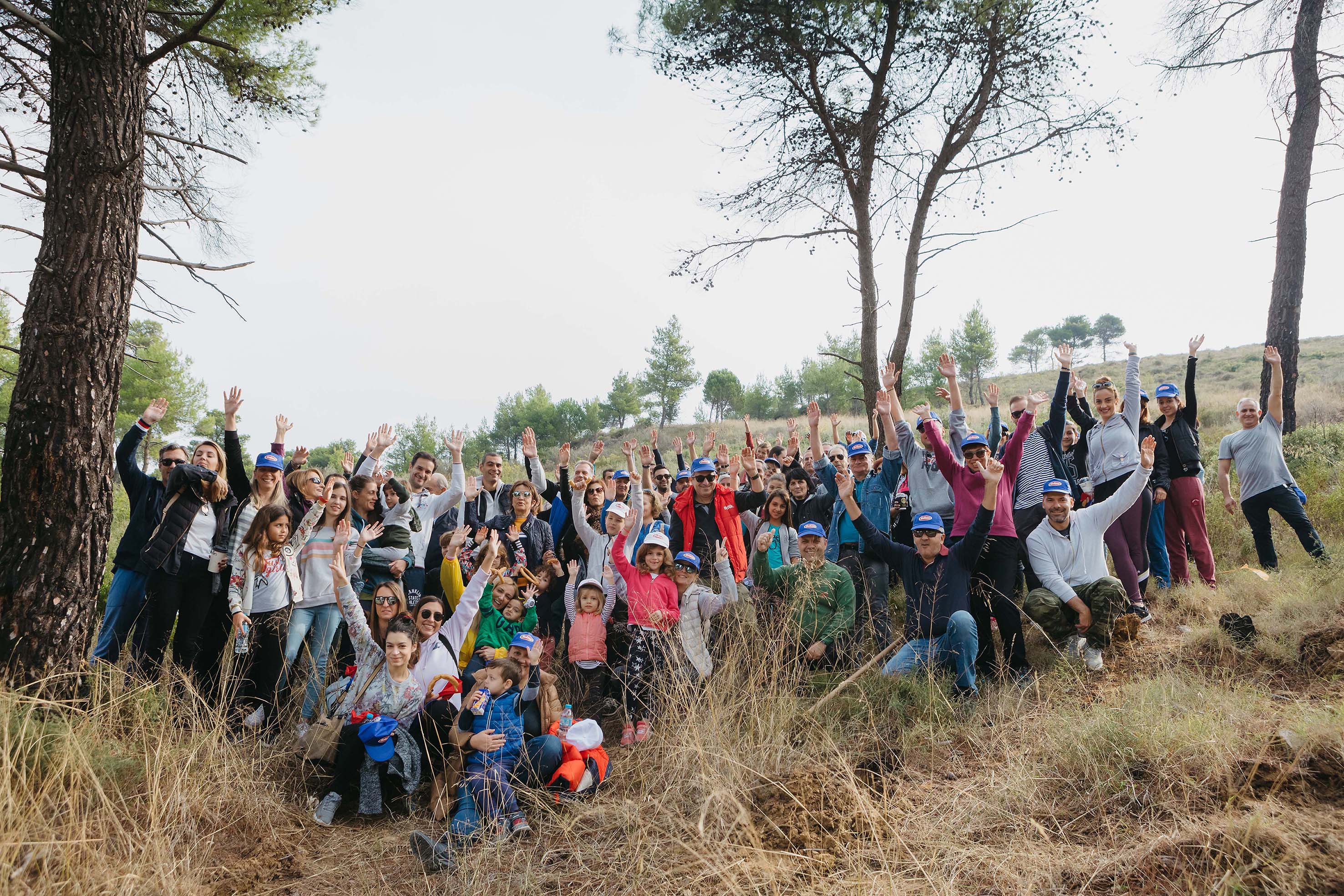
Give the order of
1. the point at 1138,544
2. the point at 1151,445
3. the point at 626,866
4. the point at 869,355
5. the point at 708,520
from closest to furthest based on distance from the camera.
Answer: the point at 626,866, the point at 1151,445, the point at 1138,544, the point at 708,520, the point at 869,355

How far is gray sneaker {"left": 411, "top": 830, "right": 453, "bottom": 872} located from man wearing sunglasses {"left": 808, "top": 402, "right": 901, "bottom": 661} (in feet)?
10.5

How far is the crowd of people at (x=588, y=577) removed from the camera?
4867 millimetres

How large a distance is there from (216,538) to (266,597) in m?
0.64

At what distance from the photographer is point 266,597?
5277mm

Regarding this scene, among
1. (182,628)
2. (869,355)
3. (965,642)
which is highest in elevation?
(869,355)

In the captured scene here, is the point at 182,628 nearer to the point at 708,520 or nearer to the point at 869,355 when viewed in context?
the point at 708,520

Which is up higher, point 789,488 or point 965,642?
point 789,488

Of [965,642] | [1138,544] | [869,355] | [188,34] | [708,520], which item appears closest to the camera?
[188,34]

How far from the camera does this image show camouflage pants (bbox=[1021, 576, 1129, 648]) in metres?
5.47

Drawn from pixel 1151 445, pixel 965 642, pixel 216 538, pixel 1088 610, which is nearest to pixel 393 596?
pixel 216 538

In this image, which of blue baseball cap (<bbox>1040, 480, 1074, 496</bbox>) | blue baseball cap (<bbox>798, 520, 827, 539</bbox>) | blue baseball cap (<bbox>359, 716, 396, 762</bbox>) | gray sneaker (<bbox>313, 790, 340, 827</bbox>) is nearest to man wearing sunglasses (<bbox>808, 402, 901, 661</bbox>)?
blue baseball cap (<bbox>798, 520, 827, 539</bbox>)

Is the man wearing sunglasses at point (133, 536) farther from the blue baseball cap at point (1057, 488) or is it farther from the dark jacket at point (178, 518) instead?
the blue baseball cap at point (1057, 488)

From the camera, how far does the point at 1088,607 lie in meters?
5.59

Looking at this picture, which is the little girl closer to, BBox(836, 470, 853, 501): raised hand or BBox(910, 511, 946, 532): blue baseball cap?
BBox(836, 470, 853, 501): raised hand
